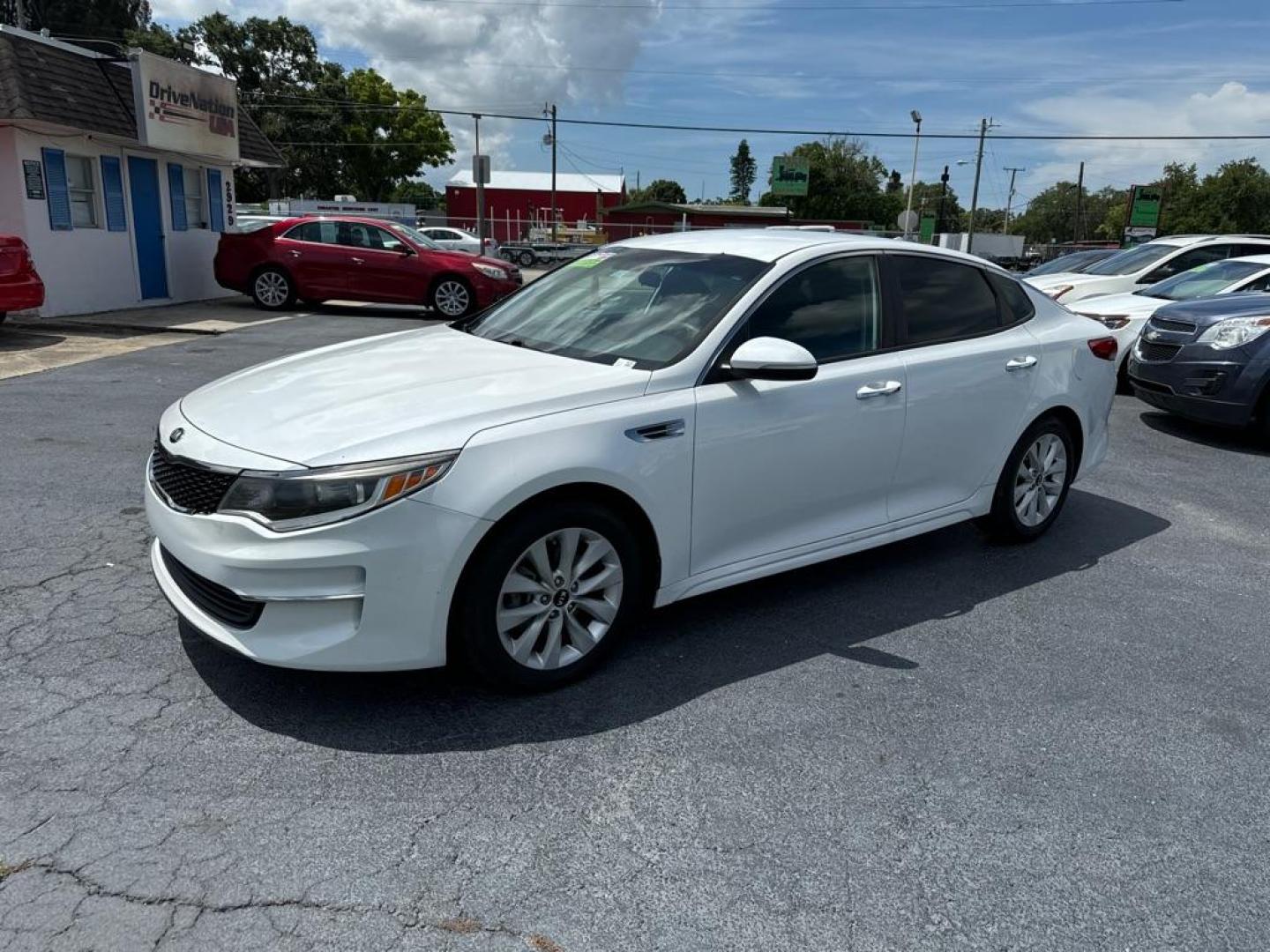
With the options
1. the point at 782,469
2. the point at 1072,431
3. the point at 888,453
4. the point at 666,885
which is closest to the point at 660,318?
the point at 782,469

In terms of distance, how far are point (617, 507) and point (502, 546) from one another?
1.64 feet

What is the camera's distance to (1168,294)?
422 inches

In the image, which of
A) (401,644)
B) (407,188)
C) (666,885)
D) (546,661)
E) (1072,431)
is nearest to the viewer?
(666,885)

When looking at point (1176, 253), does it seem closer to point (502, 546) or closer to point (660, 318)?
point (660, 318)

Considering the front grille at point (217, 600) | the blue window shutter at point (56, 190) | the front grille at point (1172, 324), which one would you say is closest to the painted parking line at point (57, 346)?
the blue window shutter at point (56, 190)

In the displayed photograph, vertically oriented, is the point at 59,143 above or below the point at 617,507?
above

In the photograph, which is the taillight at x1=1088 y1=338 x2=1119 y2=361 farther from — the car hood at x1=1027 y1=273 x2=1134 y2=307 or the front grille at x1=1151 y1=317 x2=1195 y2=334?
the car hood at x1=1027 y1=273 x2=1134 y2=307

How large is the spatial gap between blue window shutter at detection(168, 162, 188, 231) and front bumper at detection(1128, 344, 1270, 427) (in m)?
15.1

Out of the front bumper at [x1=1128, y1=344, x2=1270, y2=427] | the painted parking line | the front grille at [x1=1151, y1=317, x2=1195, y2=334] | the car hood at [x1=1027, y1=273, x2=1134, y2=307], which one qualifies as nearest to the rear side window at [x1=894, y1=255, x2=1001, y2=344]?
the front bumper at [x1=1128, y1=344, x2=1270, y2=427]

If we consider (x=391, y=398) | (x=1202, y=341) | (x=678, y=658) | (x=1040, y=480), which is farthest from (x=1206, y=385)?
(x=391, y=398)

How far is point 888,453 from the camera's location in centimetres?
423

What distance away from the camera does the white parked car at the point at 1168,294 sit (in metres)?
9.91

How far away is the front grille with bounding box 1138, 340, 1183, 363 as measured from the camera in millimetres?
8219

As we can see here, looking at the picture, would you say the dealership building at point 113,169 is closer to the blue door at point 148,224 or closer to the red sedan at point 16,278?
the blue door at point 148,224
